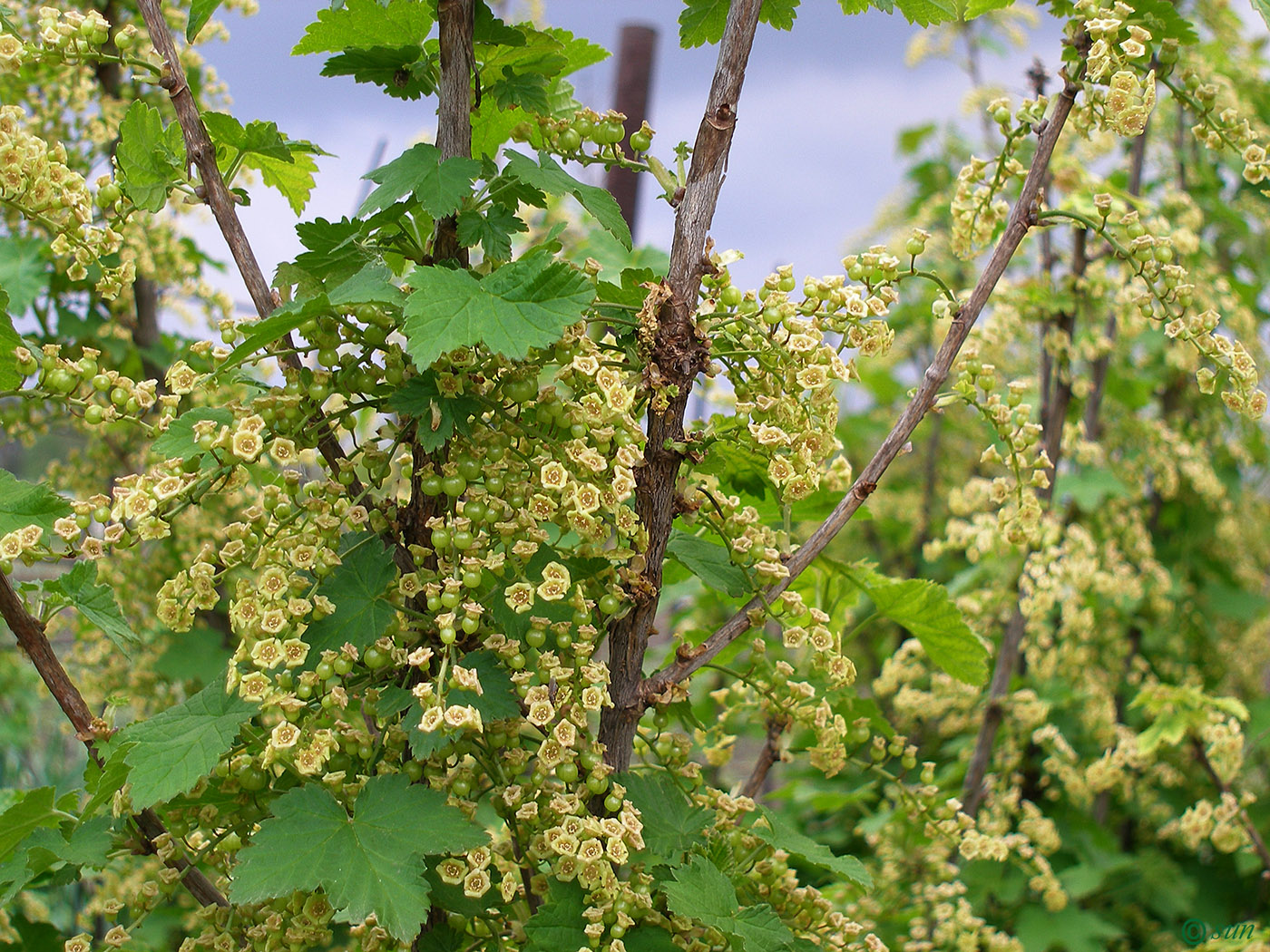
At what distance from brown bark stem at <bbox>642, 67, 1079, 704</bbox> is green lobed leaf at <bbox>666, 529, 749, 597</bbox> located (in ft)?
0.10

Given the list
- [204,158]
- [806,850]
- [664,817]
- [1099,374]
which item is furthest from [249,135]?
[1099,374]

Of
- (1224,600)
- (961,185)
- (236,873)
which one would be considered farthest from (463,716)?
(1224,600)

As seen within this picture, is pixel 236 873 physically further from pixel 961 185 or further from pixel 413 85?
pixel 961 185

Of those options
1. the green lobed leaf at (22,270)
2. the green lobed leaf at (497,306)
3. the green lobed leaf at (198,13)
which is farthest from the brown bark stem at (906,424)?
the green lobed leaf at (22,270)

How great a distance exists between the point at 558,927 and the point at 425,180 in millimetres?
752

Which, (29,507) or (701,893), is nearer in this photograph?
(701,893)

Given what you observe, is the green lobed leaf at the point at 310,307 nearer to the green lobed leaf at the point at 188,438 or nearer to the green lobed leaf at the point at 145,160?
the green lobed leaf at the point at 188,438

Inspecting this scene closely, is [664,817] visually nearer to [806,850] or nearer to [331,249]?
[806,850]

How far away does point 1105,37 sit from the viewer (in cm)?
115

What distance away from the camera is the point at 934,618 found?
1.55m

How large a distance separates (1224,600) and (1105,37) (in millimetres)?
3147

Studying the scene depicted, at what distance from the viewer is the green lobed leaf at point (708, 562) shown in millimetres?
1244

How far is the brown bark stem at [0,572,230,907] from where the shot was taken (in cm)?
121

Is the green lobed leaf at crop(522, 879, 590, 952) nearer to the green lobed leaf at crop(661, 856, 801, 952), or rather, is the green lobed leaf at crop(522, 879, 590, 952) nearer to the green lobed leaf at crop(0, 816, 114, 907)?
the green lobed leaf at crop(661, 856, 801, 952)
